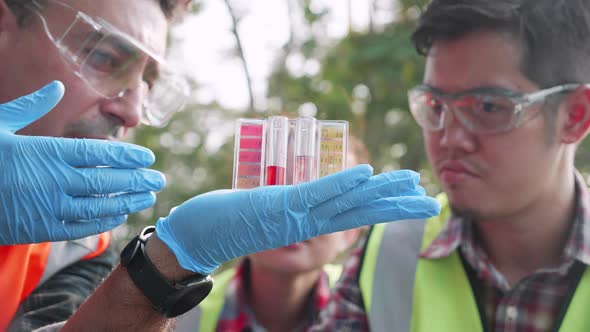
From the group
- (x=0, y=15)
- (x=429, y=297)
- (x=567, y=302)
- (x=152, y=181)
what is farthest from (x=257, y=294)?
(x=0, y=15)

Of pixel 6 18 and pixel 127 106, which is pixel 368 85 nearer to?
pixel 127 106

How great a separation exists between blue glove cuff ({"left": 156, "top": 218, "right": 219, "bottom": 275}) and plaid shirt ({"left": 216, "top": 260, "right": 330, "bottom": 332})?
110cm

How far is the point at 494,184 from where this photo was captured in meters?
2.34

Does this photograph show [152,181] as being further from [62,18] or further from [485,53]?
[485,53]

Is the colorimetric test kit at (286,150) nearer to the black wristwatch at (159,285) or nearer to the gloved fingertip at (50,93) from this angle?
the black wristwatch at (159,285)

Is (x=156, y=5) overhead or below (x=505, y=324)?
overhead

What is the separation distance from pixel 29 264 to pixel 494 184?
196 centimetres

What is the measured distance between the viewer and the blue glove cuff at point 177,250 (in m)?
1.69

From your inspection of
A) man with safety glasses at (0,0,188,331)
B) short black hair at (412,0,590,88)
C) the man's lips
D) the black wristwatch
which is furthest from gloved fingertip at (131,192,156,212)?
short black hair at (412,0,590,88)

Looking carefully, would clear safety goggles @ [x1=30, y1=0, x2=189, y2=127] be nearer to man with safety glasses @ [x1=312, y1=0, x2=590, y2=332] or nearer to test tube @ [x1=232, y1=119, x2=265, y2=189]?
test tube @ [x1=232, y1=119, x2=265, y2=189]

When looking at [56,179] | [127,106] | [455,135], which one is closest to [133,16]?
[127,106]

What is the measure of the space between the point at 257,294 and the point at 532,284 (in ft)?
4.36

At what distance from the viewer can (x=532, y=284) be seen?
2232 millimetres

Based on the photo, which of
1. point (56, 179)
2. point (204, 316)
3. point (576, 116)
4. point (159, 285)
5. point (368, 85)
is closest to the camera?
point (159, 285)
